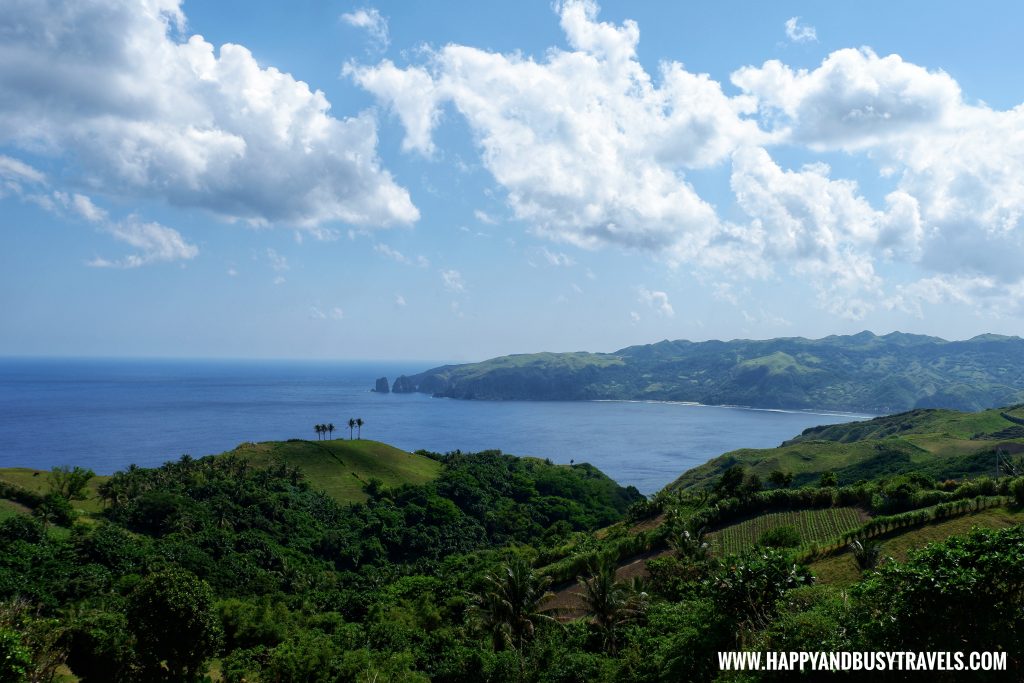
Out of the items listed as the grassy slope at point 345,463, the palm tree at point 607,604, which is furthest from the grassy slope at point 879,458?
the palm tree at point 607,604

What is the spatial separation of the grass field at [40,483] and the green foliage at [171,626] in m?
72.6

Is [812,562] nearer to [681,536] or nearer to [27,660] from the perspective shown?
[681,536]

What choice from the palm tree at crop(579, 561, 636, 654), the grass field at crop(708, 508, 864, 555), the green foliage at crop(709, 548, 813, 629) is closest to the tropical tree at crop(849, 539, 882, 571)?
the grass field at crop(708, 508, 864, 555)

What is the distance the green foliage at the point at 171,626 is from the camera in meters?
33.4

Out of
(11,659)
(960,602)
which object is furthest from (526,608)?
(11,659)

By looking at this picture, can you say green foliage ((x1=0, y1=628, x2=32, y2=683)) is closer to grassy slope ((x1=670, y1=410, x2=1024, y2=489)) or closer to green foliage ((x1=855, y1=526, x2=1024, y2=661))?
green foliage ((x1=855, y1=526, x2=1024, y2=661))

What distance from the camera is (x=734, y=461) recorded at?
184 meters

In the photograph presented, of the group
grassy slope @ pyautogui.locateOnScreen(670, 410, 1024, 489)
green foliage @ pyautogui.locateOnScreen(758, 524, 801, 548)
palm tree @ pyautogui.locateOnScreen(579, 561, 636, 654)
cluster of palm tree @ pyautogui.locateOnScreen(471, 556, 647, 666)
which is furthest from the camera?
grassy slope @ pyautogui.locateOnScreen(670, 410, 1024, 489)

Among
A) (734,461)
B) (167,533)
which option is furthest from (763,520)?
(734,461)

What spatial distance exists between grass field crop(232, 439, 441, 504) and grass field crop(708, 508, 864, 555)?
272 feet

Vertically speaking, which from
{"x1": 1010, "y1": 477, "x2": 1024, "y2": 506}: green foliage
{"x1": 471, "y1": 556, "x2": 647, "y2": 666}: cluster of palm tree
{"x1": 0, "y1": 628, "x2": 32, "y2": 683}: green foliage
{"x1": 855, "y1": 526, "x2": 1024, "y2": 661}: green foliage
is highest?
{"x1": 855, "y1": 526, "x2": 1024, "y2": 661}: green foliage

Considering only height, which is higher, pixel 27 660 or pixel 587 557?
pixel 27 660

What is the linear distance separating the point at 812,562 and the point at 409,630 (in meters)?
33.5

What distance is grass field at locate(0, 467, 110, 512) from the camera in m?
95.5
